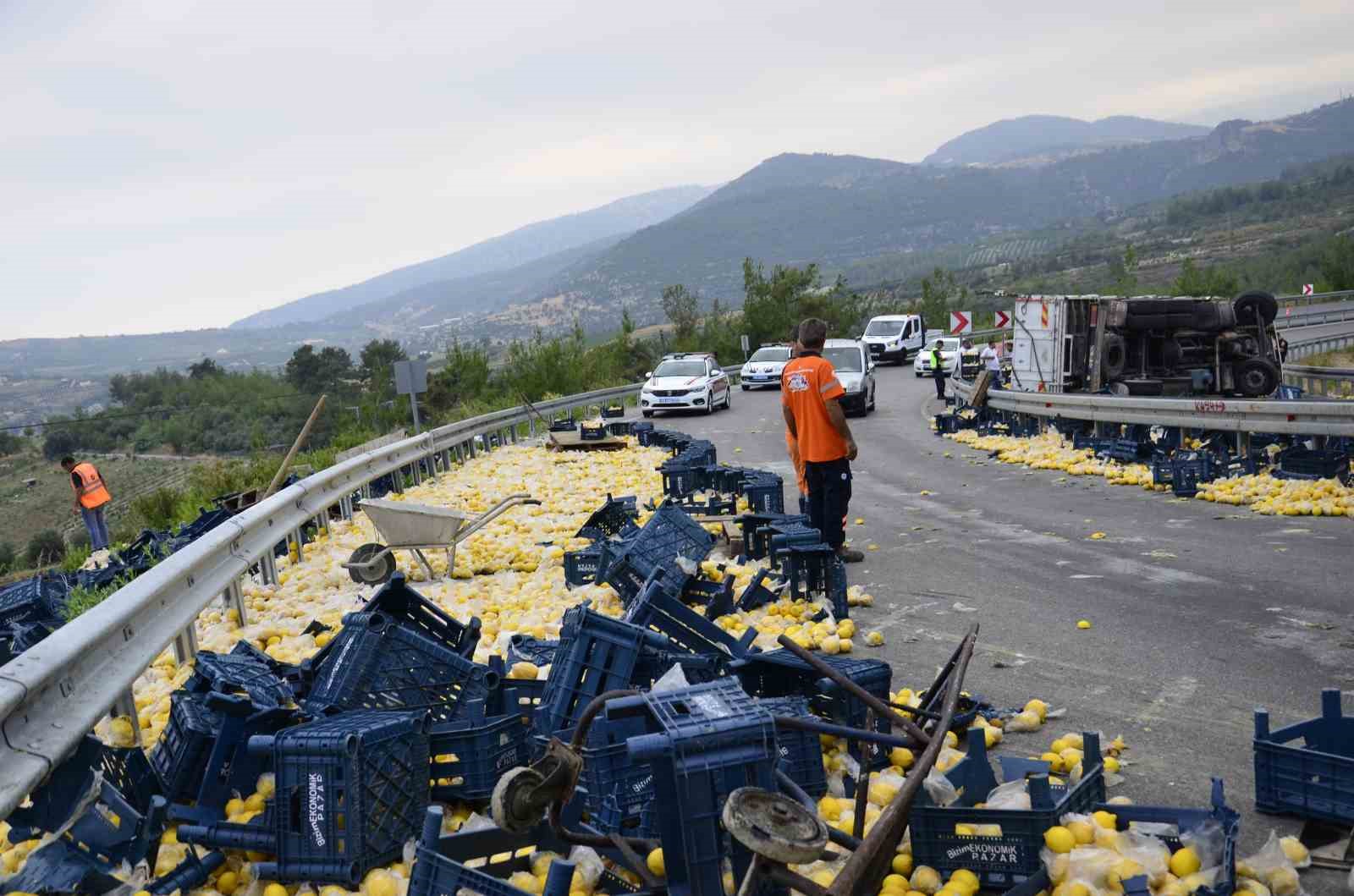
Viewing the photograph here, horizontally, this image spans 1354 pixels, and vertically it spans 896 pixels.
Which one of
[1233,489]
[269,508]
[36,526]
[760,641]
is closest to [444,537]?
[269,508]

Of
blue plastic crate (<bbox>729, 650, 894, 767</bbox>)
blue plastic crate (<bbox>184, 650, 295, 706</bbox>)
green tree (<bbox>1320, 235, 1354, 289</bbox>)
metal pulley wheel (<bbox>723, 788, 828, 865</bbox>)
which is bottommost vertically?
green tree (<bbox>1320, 235, 1354, 289</bbox>)

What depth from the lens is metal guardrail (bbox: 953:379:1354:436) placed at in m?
12.5

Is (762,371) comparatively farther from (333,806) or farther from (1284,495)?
(333,806)

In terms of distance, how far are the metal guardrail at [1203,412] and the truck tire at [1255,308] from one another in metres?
5.00

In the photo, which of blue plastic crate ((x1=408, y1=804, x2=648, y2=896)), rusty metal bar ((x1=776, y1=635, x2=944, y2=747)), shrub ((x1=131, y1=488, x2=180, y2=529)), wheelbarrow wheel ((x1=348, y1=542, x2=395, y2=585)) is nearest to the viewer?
blue plastic crate ((x1=408, y1=804, x2=648, y2=896))

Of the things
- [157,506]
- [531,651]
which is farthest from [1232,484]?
[157,506]

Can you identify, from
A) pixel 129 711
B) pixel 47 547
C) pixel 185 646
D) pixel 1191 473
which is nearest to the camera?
pixel 129 711

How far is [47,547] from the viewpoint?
2823 centimetres

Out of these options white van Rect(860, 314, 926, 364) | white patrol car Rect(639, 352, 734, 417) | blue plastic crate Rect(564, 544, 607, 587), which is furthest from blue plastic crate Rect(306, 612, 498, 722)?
white van Rect(860, 314, 926, 364)

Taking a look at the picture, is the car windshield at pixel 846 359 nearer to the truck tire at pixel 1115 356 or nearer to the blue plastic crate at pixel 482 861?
the truck tire at pixel 1115 356

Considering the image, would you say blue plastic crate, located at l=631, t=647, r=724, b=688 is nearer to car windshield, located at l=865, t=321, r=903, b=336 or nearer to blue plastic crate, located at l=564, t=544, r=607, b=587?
blue plastic crate, located at l=564, t=544, r=607, b=587

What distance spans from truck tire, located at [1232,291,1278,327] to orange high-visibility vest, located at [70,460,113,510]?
21.0 m

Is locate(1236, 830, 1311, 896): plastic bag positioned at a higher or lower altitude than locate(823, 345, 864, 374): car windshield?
higher

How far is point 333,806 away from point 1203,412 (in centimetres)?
1357
